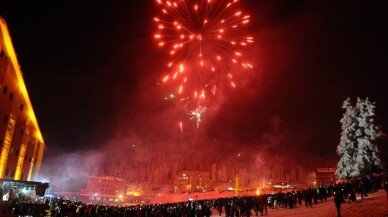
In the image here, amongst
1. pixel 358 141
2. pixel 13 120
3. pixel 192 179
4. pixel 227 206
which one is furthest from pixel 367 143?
pixel 192 179

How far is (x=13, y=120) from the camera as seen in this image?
32594 mm

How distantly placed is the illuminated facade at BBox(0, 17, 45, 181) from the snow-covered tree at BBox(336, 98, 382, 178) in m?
38.1

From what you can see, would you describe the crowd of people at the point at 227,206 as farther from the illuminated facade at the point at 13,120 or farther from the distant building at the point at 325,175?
the distant building at the point at 325,175

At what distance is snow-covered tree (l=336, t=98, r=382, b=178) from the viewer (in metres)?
35.5

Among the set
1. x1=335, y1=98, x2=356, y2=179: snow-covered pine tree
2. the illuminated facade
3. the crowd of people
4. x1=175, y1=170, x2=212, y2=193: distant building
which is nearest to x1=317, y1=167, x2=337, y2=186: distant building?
x1=175, y1=170, x2=212, y2=193: distant building

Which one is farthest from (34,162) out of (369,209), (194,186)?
(194,186)

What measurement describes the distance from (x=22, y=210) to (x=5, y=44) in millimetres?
15157

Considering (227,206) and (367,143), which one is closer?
(227,206)

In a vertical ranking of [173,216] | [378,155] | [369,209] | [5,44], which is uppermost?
[5,44]

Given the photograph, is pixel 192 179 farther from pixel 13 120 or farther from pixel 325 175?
pixel 13 120

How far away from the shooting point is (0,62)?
2709 cm

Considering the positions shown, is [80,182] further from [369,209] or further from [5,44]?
[369,209]

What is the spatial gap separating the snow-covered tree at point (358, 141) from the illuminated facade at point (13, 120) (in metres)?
38.1

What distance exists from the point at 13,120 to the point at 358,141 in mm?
39893
